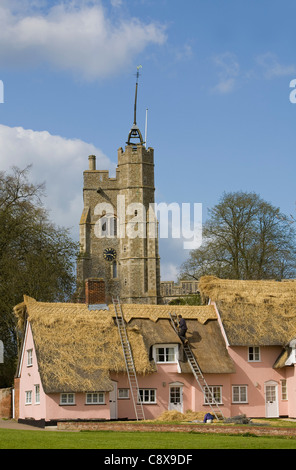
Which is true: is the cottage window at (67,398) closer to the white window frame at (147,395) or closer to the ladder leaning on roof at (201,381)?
the white window frame at (147,395)

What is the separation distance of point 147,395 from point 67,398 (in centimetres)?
428

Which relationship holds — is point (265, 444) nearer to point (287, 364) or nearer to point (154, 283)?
point (287, 364)

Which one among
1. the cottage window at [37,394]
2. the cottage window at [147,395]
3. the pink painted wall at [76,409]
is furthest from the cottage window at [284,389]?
the cottage window at [37,394]

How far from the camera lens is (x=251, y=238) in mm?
66562

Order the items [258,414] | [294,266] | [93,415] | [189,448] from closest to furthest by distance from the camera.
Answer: [189,448] → [93,415] → [258,414] → [294,266]

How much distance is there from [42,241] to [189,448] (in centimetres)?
3919

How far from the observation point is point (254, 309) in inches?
1665

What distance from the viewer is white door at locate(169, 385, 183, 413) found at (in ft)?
128

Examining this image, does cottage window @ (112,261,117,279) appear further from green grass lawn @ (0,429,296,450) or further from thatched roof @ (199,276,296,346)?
green grass lawn @ (0,429,296,450)

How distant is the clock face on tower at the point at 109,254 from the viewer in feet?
334

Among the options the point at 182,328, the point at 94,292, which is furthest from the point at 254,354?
the point at 94,292

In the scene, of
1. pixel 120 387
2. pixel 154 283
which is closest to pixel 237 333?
pixel 120 387

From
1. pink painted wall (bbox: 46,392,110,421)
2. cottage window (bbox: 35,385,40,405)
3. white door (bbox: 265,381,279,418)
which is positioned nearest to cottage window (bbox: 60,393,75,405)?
pink painted wall (bbox: 46,392,110,421)

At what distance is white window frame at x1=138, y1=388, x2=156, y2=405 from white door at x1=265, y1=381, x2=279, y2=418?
6.05m
